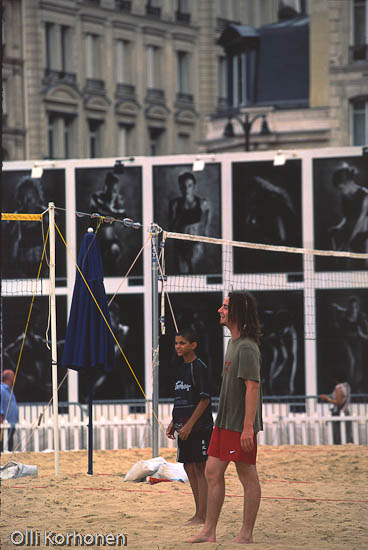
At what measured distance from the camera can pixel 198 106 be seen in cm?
5419

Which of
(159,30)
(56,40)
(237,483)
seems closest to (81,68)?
(56,40)

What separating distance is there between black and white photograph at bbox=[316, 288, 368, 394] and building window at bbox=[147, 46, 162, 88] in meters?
35.6

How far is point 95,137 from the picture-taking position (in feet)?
165

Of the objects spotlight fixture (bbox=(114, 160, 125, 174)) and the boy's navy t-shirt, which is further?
spotlight fixture (bbox=(114, 160, 125, 174))

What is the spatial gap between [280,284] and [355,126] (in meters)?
21.0

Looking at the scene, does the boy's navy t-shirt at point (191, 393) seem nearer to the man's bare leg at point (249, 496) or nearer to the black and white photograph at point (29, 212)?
the man's bare leg at point (249, 496)

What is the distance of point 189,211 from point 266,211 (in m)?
1.16

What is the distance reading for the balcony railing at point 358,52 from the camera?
122 ft

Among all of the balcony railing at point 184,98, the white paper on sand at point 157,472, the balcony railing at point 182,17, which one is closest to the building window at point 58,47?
the balcony railing at point 184,98

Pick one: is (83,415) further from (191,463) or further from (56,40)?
(56,40)

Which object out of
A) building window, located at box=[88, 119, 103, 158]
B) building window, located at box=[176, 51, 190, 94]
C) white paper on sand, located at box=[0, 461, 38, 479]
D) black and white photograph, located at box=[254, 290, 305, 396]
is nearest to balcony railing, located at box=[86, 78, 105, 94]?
building window, located at box=[88, 119, 103, 158]

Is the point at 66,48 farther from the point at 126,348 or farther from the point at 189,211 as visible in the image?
the point at 126,348

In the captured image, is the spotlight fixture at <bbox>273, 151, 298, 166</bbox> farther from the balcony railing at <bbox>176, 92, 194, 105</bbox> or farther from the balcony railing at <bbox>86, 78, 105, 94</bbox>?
the balcony railing at <bbox>176, 92, 194, 105</bbox>

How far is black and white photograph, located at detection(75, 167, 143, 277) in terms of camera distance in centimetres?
1859
